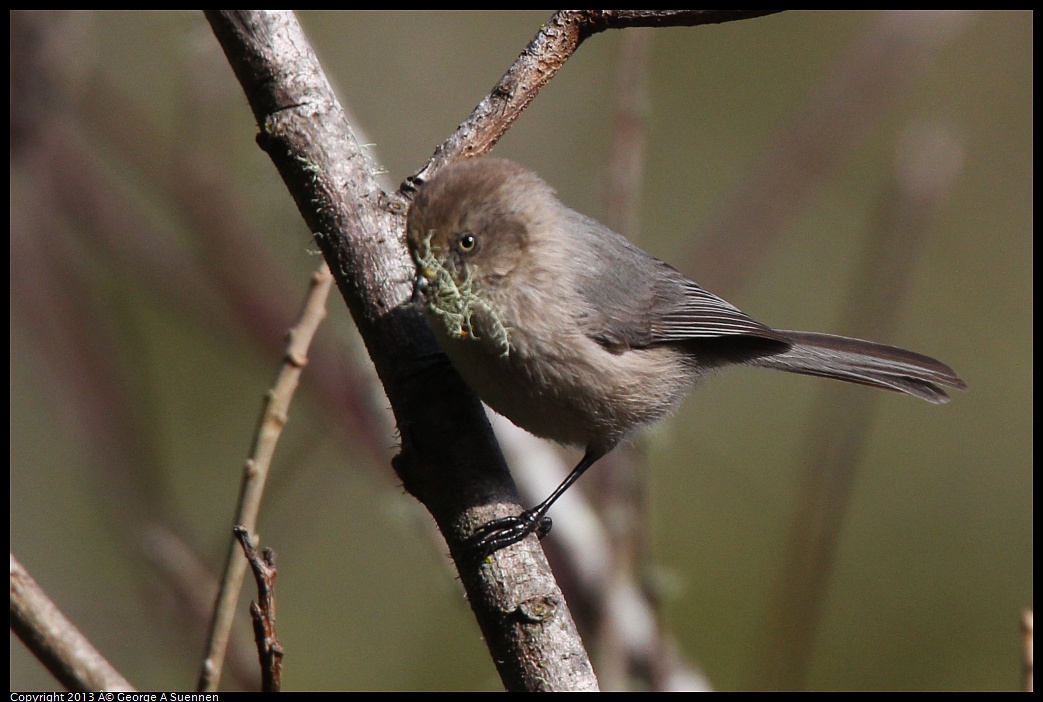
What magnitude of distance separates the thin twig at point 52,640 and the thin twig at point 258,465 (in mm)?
251

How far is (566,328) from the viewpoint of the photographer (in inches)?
89.7

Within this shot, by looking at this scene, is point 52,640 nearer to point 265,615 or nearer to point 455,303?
point 265,615

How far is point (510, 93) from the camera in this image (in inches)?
79.0

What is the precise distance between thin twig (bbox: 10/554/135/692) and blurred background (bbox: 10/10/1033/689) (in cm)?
85

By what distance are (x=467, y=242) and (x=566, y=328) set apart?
0.34 m

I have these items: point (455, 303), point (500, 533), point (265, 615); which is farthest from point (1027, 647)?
point (455, 303)

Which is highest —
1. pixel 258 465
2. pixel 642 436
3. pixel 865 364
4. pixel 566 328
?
pixel 865 364

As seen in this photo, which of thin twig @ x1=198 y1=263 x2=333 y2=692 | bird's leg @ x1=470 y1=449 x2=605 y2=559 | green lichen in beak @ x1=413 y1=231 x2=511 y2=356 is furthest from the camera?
green lichen in beak @ x1=413 y1=231 x2=511 y2=356

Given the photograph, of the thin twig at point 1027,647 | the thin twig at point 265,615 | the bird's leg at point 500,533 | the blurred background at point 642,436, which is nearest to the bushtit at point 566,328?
the bird's leg at point 500,533

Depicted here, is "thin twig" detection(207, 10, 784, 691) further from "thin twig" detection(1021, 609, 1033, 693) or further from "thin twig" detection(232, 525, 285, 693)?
"thin twig" detection(1021, 609, 1033, 693)

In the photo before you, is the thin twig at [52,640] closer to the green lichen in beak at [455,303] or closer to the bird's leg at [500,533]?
the bird's leg at [500,533]

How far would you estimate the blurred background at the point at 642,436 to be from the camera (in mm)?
2787

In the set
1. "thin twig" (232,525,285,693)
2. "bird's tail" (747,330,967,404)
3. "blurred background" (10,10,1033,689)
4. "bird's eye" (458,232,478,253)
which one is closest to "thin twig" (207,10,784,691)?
"bird's eye" (458,232,478,253)

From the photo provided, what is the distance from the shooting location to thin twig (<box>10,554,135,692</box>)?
41.9 inches
